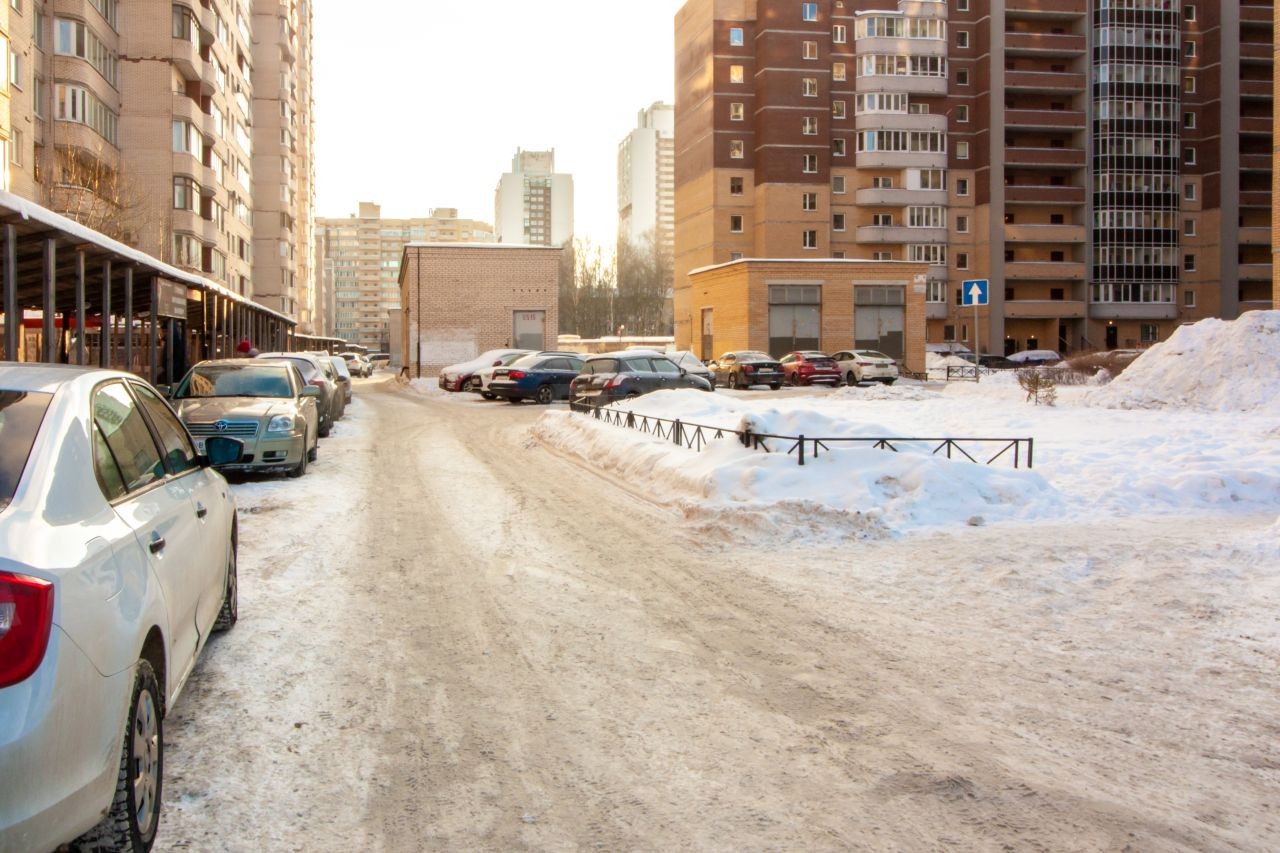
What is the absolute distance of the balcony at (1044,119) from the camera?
75750mm

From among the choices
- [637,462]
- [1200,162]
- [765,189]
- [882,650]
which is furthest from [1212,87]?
[882,650]

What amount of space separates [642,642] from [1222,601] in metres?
3.97

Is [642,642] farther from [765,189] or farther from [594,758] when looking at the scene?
[765,189]

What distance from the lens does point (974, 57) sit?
254 feet

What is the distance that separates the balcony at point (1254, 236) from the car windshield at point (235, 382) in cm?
8073

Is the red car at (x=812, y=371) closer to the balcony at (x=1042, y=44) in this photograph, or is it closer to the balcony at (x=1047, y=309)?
the balcony at (x=1047, y=309)

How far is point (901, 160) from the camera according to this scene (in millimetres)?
76188

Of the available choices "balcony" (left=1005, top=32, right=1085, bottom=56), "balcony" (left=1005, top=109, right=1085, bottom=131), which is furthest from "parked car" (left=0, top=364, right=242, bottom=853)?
"balcony" (left=1005, top=32, right=1085, bottom=56)

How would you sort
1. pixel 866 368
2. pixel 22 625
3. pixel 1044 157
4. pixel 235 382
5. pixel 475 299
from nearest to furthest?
1. pixel 22 625
2. pixel 235 382
3. pixel 866 368
4. pixel 475 299
5. pixel 1044 157

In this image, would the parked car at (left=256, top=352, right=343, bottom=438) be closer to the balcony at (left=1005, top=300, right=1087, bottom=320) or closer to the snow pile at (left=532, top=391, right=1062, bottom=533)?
the snow pile at (left=532, top=391, right=1062, bottom=533)

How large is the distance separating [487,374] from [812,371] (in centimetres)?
1332

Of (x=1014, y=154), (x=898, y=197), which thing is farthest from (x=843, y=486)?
(x=1014, y=154)

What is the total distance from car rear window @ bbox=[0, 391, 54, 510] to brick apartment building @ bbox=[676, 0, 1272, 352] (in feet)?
234

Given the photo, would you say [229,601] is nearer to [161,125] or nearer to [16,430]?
[16,430]
